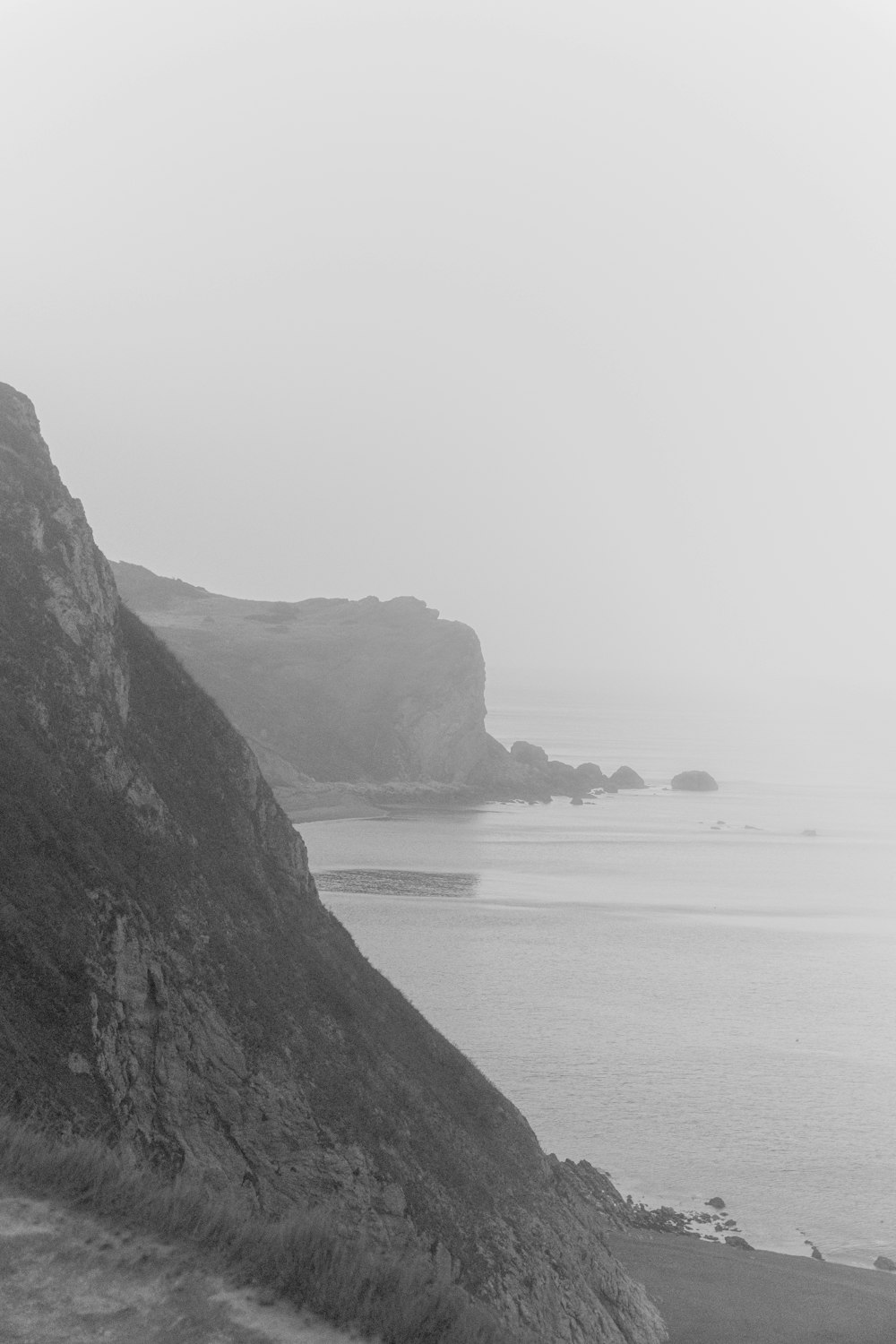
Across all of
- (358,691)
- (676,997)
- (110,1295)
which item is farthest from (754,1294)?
(358,691)

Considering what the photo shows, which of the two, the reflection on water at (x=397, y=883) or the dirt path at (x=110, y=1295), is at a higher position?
the dirt path at (x=110, y=1295)

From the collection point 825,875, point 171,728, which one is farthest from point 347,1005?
point 825,875

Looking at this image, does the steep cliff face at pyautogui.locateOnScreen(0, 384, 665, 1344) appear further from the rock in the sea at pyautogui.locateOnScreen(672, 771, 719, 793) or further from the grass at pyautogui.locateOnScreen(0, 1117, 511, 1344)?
the rock in the sea at pyautogui.locateOnScreen(672, 771, 719, 793)

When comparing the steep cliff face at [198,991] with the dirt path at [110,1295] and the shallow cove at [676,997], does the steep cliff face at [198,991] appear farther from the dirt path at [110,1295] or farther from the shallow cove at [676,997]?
the shallow cove at [676,997]

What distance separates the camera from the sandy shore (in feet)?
75.7

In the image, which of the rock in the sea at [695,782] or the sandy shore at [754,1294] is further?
the rock in the sea at [695,782]

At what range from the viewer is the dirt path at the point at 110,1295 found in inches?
302

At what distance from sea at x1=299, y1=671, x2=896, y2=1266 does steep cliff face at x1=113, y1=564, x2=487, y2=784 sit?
149 feet

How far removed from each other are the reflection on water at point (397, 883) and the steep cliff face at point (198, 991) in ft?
179

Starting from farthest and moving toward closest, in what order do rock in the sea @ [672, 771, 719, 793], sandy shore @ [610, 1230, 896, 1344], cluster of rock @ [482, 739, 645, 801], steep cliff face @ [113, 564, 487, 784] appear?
1. steep cliff face @ [113, 564, 487, 784]
2. rock in the sea @ [672, 771, 719, 793]
3. cluster of rock @ [482, 739, 645, 801]
4. sandy shore @ [610, 1230, 896, 1344]

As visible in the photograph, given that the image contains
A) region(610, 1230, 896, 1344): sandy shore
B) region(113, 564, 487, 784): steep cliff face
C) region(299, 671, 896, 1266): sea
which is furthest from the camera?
region(113, 564, 487, 784): steep cliff face

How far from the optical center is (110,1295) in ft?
26.4

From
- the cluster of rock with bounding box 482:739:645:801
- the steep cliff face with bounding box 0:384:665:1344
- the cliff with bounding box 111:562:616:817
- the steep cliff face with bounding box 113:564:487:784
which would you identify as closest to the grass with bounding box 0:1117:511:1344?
the steep cliff face with bounding box 0:384:665:1344

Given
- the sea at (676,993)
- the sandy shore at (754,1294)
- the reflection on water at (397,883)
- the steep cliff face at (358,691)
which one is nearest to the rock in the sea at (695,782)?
the steep cliff face at (358,691)
